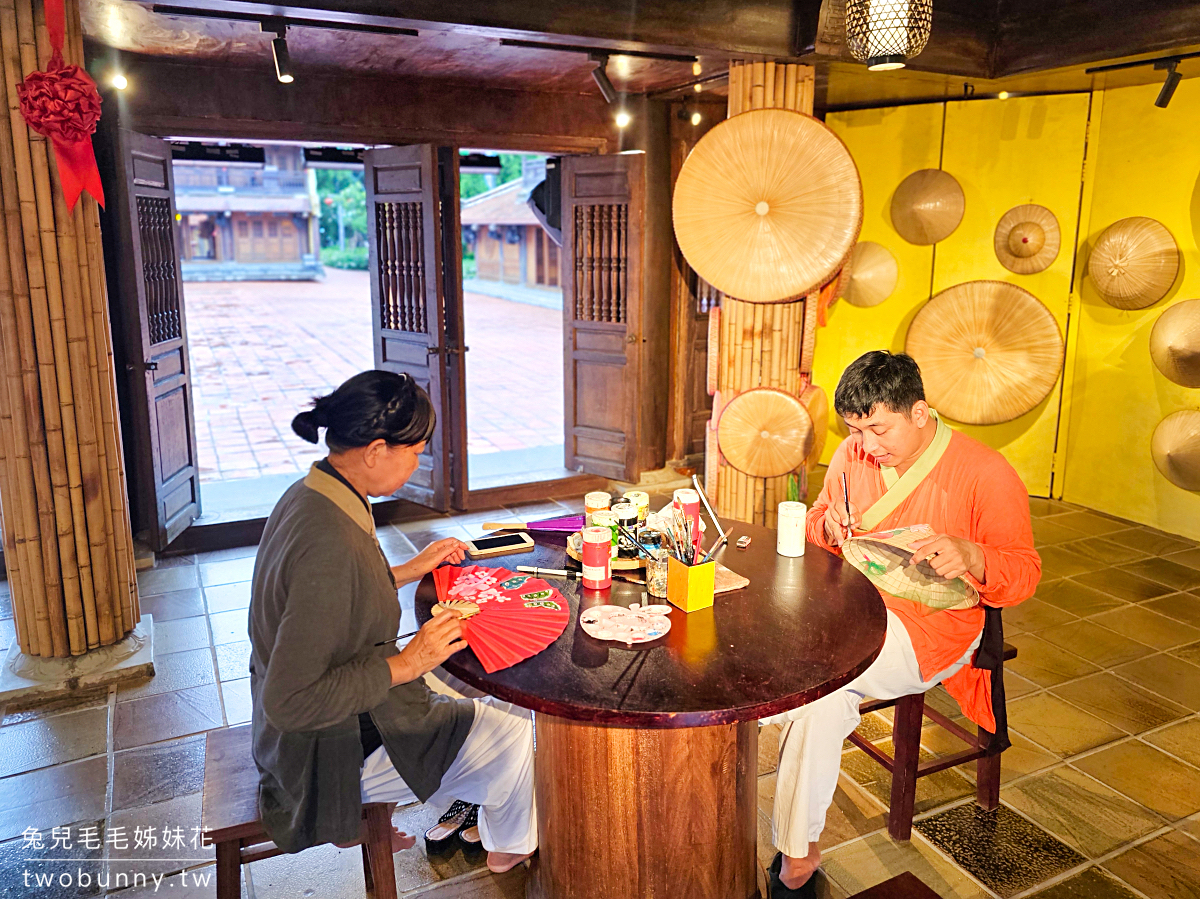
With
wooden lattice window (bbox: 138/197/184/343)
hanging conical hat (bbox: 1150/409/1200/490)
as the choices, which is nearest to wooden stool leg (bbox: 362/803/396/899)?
wooden lattice window (bbox: 138/197/184/343)

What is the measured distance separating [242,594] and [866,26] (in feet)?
12.8

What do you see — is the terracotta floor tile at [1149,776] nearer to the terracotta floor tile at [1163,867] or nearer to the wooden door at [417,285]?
the terracotta floor tile at [1163,867]

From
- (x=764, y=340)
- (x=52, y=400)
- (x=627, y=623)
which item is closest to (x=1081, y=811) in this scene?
(x=627, y=623)

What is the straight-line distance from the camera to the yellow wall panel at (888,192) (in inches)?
245

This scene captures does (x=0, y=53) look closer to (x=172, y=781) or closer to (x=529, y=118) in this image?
(x=172, y=781)

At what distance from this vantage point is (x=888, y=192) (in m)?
6.40

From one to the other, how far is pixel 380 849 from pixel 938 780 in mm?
1949

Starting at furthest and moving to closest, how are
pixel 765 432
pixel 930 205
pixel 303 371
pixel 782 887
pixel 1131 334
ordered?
pixel 303 371, pixel 930 205, pixel 1131 334, pixel 765 432, pixel 782 887

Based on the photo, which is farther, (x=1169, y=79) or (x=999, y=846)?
(x=1169, y=79)

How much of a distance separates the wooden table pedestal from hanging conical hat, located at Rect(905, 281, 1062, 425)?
4.26m

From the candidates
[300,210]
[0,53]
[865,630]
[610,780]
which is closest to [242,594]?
[0,53]

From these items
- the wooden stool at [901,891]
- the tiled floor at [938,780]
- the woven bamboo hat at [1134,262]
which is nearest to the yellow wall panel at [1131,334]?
the woven bamboo hat at [1134,262]

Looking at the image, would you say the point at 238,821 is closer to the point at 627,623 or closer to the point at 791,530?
the point at 627,623

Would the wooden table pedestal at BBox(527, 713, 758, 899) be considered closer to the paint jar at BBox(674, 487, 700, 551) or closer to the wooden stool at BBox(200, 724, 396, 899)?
the wooden stool at BBox(200, 724, 396, 899)
